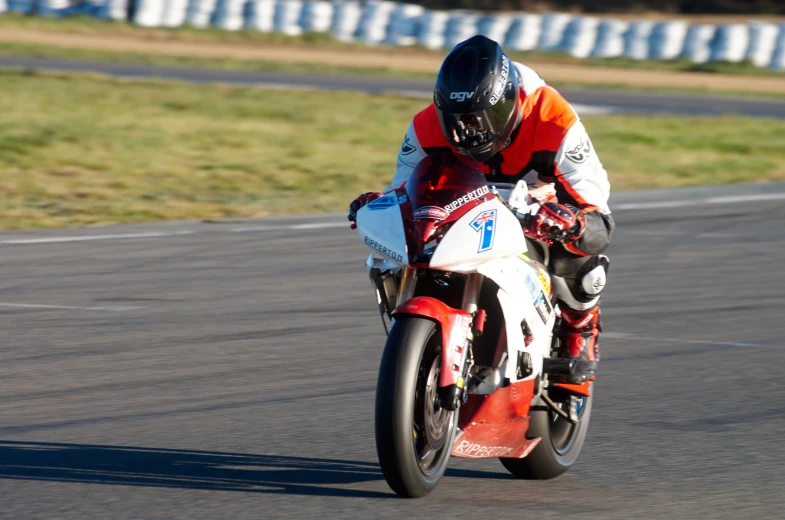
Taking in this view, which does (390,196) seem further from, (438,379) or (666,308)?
(666,308)

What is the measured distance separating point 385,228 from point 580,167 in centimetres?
88

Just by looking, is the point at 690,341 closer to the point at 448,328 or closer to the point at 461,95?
the point at 461,95

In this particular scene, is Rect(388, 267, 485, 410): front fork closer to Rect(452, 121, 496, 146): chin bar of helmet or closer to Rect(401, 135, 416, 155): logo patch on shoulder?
Rect(452, 121, 496, 146): chin bar of helmet

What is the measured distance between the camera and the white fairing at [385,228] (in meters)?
4.90

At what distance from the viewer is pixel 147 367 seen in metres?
7.70

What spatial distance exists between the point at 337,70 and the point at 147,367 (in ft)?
98.1

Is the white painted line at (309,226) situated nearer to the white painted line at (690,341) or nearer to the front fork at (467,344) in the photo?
the white painted line at (690,341)

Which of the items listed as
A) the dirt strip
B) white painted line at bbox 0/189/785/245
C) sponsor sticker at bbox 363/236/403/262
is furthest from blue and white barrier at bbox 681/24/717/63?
sponsor sticker at bbox 363/236/403/262

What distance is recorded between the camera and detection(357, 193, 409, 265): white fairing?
4898 mm

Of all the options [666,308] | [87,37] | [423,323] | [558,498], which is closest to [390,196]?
[423,323]

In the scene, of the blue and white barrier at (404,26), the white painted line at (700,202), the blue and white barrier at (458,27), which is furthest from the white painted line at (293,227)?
the blue and white barrier at (404,26)

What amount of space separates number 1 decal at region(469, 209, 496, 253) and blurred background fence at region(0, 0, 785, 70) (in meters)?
38.1

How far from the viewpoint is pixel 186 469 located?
5.57 metres

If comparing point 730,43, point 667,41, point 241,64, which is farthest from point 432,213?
point 667,41
